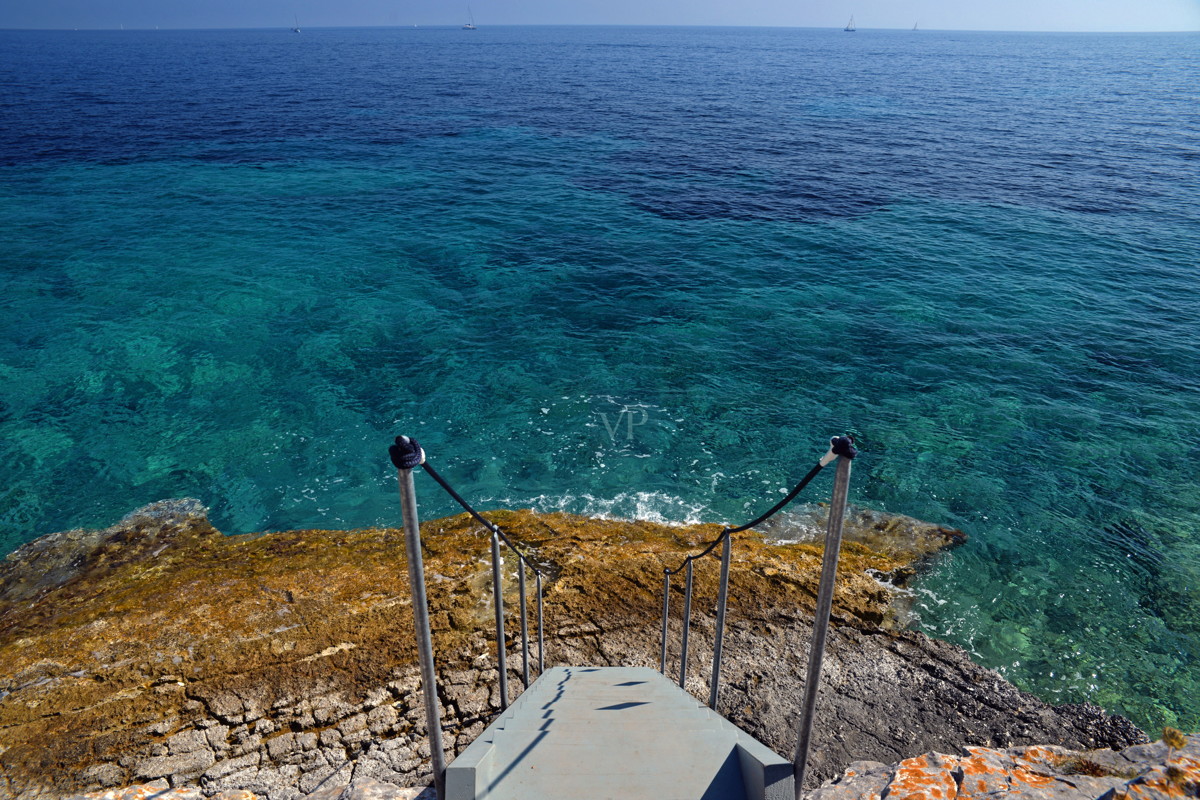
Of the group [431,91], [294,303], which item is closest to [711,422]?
[294,303]

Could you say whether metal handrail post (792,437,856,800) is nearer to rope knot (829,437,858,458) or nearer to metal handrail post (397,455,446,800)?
rope knot (829,437,858,458)

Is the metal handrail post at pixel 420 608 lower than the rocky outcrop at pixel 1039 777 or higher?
higher

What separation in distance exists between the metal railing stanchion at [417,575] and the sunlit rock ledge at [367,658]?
337 centimetres

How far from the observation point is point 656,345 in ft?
68.7

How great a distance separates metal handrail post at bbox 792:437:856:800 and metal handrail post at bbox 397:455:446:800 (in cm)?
231

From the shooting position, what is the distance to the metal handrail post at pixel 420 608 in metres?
3.61

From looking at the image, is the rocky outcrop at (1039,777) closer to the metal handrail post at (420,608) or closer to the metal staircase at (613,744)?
the metal staircase at (613,744)

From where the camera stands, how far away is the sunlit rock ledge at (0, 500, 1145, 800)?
7445mm

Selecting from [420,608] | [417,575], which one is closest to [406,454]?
[417,575]

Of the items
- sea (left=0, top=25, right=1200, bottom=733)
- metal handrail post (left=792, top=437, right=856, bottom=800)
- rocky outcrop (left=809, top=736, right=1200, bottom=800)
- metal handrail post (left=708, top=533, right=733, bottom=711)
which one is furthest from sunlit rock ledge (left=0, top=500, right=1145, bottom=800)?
metal handrail post (left=792, top=437, right=856, bottom=800)

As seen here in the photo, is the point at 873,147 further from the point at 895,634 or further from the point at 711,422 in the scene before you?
the point at 895,634

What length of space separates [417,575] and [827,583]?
2524 mm

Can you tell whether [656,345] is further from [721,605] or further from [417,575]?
[417,575]

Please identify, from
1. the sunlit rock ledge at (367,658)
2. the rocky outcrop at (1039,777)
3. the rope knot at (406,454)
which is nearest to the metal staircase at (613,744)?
the rope knot at (406,454)
